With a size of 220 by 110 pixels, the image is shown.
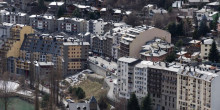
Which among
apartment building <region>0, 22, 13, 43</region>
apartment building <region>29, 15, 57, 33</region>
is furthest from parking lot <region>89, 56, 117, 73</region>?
apartment building <region>29, 15, 57, 33</region>

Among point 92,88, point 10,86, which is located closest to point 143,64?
point 92,88

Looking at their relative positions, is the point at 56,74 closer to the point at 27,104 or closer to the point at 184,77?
the point at 27,104

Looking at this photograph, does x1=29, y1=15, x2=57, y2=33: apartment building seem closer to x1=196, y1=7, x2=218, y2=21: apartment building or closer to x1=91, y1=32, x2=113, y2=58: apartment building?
x1=91, y1=32, x2=113, y2=58: apartment building

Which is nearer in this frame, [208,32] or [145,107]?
[145,107]

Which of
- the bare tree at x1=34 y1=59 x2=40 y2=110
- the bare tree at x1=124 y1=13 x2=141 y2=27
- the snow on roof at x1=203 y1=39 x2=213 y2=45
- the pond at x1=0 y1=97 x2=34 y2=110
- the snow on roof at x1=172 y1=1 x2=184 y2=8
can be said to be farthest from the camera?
the snow on roof at x1=172 y1=1 x2=184 y2=8

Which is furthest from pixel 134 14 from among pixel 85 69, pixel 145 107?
pixel 145 107

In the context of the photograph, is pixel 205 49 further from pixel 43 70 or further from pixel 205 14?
pixel 43 70
